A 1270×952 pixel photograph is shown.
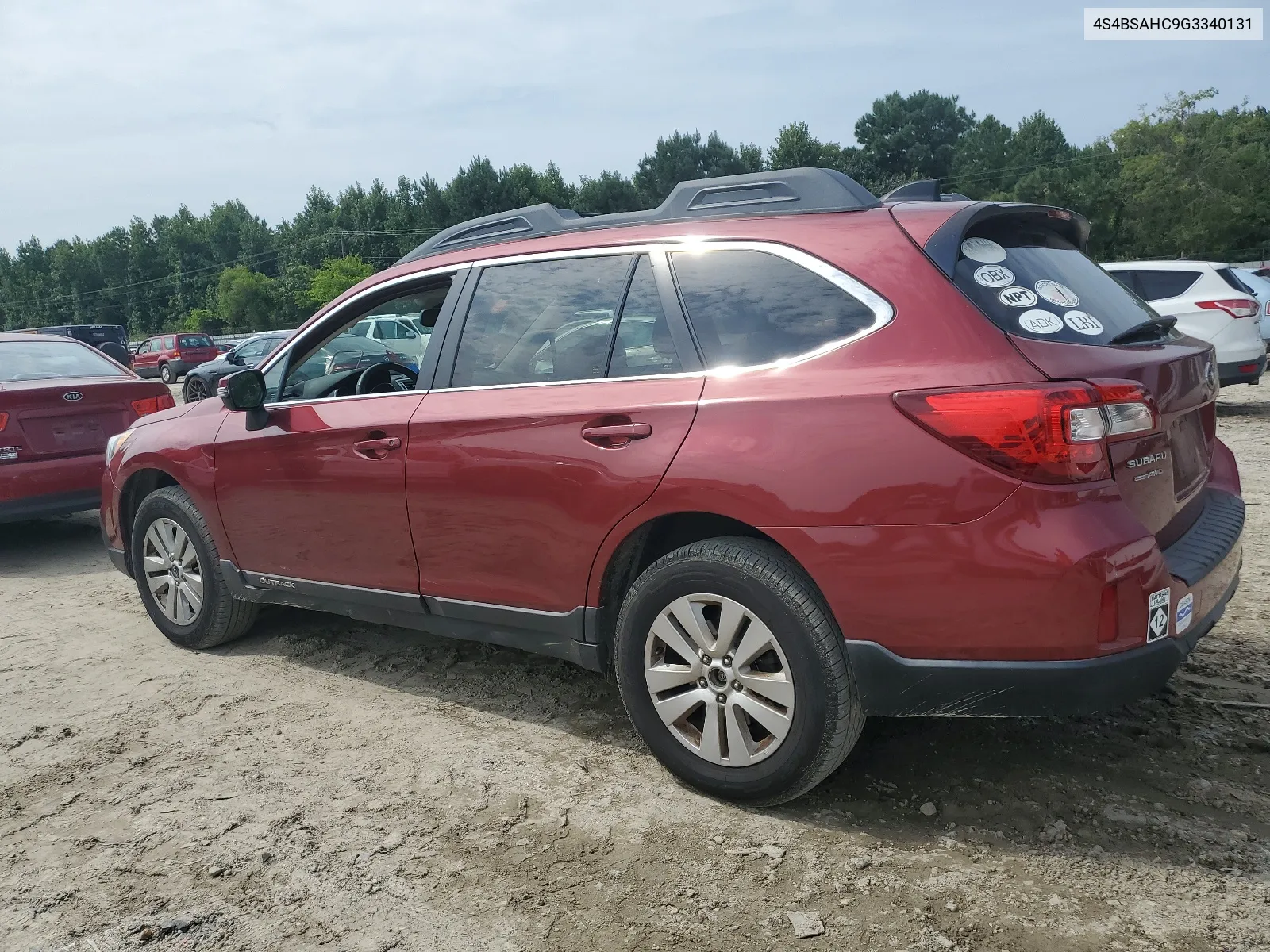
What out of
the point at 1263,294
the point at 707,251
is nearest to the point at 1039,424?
the point at 707,251

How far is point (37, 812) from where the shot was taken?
11.0 ft

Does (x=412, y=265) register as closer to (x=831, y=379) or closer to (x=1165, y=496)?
(x=831, y=379)

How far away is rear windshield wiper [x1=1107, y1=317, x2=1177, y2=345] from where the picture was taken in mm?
2941

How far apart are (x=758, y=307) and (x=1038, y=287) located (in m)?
0.80

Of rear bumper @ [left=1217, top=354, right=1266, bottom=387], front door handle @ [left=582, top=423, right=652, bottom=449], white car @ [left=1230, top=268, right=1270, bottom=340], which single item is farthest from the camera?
white car @ [left=1230, top=268, right=1270, bottom=340]

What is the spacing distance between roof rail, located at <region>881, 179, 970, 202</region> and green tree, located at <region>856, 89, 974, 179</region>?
86.3m

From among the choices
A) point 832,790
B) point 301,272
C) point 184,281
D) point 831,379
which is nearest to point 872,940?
point 832,790

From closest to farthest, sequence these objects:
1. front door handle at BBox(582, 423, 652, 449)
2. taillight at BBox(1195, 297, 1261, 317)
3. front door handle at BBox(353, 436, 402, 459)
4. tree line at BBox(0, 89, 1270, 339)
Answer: front door handle at BBox(582, 423, 652, 449), front door handle at BBox(353, 436, 402, 459), taillight at BBox(1195, 297, 1261, 317), tree line at BBox(0, 89, 1270, 339)

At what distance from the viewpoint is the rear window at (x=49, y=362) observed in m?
7.64

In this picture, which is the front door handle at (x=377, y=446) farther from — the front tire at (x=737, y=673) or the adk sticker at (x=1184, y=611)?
the adk sticker at (x=1184, y=611)

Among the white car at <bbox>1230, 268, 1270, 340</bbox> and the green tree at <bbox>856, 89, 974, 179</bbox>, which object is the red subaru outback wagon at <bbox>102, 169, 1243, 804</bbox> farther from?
the green tree at <bbox>856, 89, 974, 179</bbox>

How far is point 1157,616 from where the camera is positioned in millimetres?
2662

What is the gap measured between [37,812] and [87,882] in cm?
61

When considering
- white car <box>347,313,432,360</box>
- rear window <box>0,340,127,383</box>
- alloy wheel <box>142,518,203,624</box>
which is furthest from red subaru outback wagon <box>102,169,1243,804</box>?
rear window <box>0,340,127,383</box>
